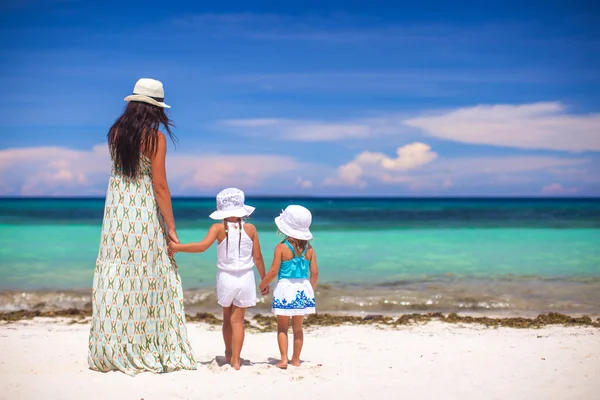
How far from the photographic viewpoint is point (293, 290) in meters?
Answer: 4.69

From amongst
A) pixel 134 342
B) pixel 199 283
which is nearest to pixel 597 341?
pixel 134 342

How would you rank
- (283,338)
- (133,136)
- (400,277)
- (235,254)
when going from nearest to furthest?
(133,136) → (235,254) → (283,338) → (400,277)

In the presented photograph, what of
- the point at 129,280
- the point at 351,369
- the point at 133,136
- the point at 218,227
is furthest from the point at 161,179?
the point at 351,369

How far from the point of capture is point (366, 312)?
863 cm

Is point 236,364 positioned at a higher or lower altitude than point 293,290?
lower

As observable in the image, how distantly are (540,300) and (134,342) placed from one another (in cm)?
718

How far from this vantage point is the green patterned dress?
4262 millimetres

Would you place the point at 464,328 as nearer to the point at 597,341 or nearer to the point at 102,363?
the point at 597,341

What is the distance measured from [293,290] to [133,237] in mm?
1334

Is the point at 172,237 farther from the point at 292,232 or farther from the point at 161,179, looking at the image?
the point at 292,232

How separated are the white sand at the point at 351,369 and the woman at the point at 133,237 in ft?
0.82

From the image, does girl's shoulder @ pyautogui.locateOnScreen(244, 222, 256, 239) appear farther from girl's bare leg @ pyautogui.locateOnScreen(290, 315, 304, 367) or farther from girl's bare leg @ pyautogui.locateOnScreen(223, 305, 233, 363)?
girl's bare leg @ pyautogui.locateOnScreen(290, 315, 304, 367)

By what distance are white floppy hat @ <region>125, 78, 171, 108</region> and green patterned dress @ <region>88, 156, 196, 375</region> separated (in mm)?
428

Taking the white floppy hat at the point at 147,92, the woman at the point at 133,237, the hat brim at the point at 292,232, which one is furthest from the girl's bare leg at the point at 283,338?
the white floppy hat at the point at 147,92
